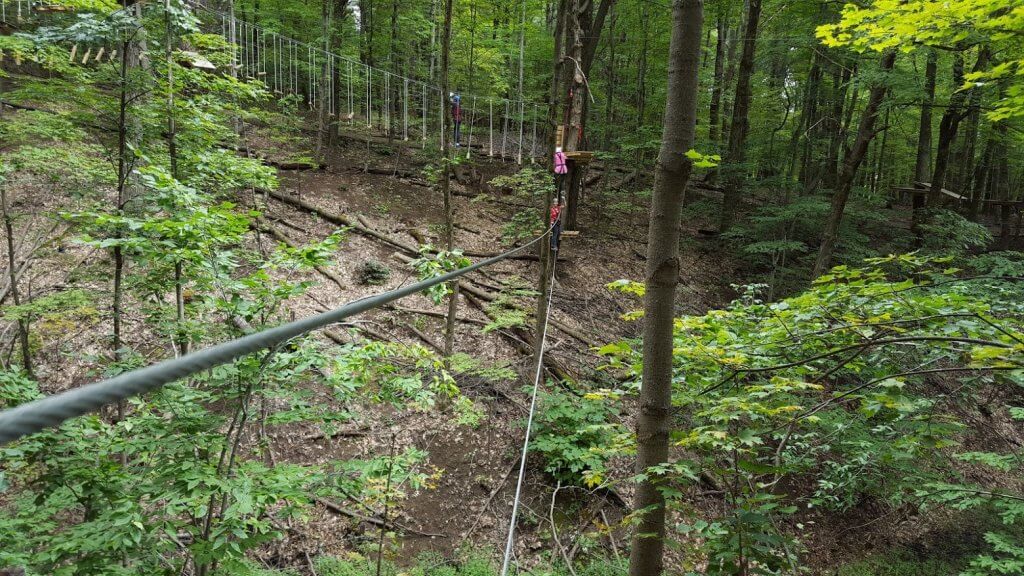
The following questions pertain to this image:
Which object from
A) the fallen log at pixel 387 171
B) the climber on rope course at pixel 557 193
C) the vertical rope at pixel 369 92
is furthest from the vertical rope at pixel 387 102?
the climber on rope course at pixel 557 193

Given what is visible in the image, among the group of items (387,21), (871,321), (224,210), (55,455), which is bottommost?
(55,455)

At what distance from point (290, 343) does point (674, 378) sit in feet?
7.76

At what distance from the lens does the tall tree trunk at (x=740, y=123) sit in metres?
10.9

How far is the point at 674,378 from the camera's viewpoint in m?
2.54

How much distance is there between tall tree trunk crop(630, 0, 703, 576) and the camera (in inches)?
75.6

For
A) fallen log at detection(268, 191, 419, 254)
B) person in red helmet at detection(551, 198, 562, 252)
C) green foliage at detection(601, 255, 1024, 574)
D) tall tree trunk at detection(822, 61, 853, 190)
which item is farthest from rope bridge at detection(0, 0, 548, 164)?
green foliage at detection(601, 255, 1024, 574)

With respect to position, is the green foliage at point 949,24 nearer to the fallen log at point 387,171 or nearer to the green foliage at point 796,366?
the green foliage at point 796,366

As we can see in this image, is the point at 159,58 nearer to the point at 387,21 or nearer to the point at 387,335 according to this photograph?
the point at 387,335

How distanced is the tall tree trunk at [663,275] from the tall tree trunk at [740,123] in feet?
31.3

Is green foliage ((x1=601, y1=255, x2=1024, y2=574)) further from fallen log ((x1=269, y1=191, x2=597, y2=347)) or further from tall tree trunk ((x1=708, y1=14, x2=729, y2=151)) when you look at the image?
tall tree trunk ((x1=708, y1=14, x2=729, y2=151))

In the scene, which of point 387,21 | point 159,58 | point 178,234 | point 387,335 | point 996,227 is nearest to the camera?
point 178,234

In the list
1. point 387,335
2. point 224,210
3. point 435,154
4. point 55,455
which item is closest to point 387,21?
point 435,154

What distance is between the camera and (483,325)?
25.7 ft

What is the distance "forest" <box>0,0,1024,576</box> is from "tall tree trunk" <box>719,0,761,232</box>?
0.13 metres
